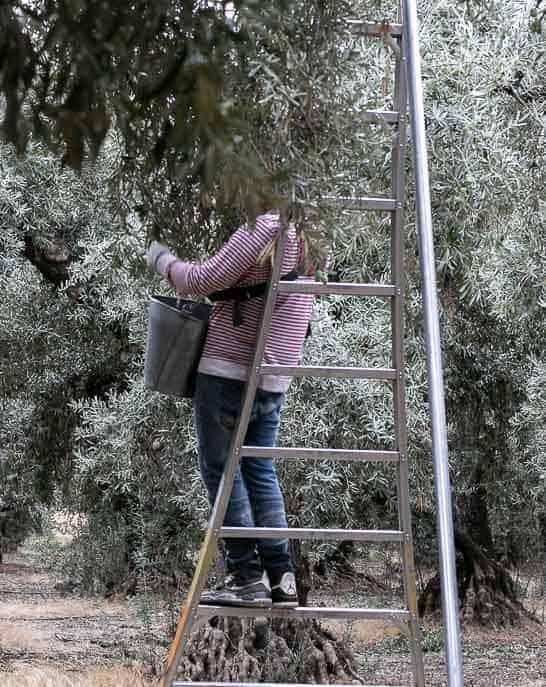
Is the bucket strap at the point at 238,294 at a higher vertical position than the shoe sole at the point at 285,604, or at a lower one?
higher

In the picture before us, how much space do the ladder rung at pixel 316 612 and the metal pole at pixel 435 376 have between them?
502 millimetres

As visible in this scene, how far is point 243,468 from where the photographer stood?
397cm

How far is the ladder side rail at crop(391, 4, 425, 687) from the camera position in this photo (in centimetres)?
359

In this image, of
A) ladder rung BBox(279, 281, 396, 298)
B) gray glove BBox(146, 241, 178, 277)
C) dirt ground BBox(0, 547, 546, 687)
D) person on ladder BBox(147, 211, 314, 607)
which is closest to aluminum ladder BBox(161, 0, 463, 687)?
ladder rung BBox(279, 281, 396, 298)

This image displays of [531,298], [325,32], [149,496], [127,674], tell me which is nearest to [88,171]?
[149,496]

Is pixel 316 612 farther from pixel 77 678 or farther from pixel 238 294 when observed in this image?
pixel 77 678

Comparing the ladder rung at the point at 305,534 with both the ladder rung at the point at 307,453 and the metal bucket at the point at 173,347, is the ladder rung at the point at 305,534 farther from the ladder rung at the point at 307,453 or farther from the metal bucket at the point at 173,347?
the metal bucket at the point at 173,347

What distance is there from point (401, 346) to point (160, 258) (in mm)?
809

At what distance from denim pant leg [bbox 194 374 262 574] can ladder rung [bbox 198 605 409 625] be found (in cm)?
15

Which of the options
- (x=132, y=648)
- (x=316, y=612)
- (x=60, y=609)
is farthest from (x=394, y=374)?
(x=60, y=609)

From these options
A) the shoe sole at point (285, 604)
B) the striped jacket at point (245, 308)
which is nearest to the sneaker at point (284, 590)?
the shoe sole at point (285, 604)

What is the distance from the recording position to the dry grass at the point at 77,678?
7703 millimetres

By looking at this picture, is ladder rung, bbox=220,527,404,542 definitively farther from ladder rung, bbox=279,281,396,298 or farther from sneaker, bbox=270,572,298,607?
ladder rung, bbox=279,281,396,298

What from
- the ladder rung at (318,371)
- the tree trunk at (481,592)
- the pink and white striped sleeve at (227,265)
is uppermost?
the pink and white striped sleeve at (227,265)
